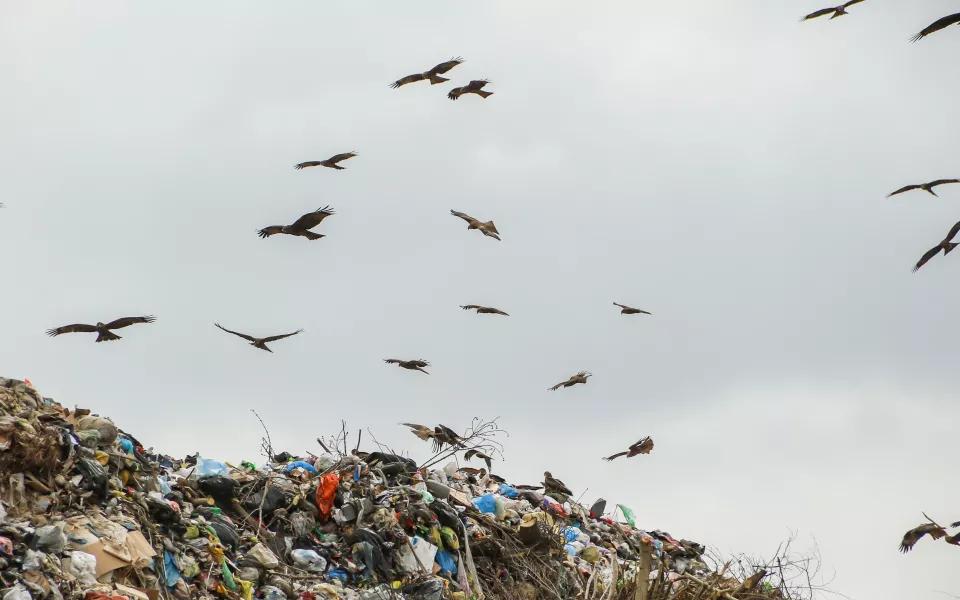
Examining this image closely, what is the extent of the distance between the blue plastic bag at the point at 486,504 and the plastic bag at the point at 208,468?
2.51 metres

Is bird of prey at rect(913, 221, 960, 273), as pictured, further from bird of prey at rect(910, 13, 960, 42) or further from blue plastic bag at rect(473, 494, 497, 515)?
blue plastic bag at rect(473, 494, 497, 515)

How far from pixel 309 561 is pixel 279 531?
0.45 metres

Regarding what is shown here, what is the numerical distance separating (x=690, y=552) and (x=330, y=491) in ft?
15.1

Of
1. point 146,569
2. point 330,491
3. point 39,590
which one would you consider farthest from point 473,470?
point 39,590

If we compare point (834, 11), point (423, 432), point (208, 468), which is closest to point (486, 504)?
point (423, 432)

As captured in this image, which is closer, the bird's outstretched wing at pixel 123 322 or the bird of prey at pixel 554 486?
the bird's outstretched wing at pixel 123 322

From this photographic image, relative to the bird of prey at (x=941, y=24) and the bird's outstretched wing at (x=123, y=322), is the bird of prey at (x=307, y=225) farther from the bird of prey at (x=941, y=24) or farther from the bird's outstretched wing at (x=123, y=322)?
the bird of prey at (x=941, y=24)

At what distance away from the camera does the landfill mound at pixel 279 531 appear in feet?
21.4

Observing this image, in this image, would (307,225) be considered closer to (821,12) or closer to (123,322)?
(123,322)

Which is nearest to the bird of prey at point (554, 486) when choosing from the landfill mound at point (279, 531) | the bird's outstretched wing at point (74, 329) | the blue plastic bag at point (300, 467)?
the landfill mound at point (279, 531)

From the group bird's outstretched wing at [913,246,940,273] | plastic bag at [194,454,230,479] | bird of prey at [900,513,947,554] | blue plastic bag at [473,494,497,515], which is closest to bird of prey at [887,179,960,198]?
bird's outstretched wing at [913,246,940,273]

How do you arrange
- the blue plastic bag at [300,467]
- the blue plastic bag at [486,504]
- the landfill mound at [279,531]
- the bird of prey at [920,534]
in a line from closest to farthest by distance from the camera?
the landfill mound at [279,531]
the bird of prey at [920,534]
the blue plastic bag at [300,467]
the blue plastic bag at [486,504]

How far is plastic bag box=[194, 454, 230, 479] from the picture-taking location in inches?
341

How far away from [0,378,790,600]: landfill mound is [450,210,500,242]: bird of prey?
241 centimetres
